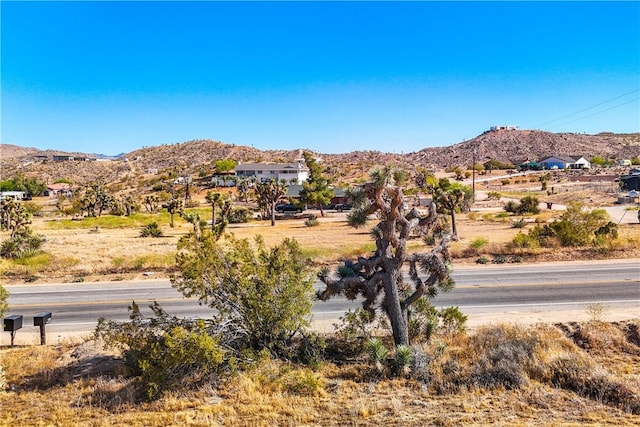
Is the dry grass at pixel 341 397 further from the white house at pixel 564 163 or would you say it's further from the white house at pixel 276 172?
the white house at pixel 564 163

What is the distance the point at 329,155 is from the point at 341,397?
168780 millimetres

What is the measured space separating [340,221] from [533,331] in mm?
43200

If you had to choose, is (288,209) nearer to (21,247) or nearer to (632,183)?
(21,247)

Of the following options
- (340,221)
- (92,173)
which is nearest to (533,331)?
(340,221)

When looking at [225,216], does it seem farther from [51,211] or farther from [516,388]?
[516,388]

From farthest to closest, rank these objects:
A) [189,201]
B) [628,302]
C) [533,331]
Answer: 1. [189,201]
2. [628,302]
3. [533,331]

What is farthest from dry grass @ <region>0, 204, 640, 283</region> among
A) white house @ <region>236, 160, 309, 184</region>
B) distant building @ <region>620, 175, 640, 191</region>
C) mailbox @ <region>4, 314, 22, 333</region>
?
white house @ <region>236, 160, 309, 184</region>

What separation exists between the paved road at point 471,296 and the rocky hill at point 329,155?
9556 centimetres

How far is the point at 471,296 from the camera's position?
20.8 meters

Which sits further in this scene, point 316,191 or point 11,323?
point 316,191

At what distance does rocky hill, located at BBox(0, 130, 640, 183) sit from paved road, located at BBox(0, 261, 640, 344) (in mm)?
95560

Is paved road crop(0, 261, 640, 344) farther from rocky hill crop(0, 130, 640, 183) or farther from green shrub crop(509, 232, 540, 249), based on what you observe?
rocky hill crop(0, 130, 640, 183)

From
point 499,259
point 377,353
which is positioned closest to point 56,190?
point 499,259

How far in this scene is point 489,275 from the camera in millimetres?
25125
